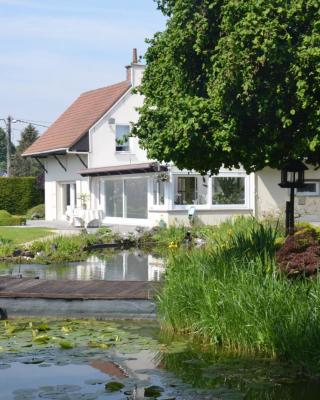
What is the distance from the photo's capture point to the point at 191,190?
28000 mm

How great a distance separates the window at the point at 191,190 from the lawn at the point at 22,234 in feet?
17.2

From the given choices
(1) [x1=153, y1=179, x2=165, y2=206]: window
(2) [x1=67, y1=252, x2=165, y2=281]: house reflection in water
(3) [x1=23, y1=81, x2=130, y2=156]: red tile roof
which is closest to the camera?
(2) [x1=67, y1=252, x2=165, y2=281]: house reflection in water

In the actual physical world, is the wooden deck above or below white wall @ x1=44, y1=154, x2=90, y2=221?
below

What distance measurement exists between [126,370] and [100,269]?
9.40m

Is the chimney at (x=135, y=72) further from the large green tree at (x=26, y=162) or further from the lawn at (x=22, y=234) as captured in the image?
the large green tree at (x=26, y=162)

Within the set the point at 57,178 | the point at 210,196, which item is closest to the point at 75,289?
the point at 210,196

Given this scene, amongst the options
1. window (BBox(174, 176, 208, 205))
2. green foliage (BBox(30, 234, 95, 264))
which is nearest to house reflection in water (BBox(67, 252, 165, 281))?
green foliage (BBox(30, 234, 95, 264))

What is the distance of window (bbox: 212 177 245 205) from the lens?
2820cm

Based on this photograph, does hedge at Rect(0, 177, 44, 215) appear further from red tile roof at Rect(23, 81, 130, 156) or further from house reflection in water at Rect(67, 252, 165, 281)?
house reflection in water at Rect(67, 252, 165, 281)

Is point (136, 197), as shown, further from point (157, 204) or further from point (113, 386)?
point (113, 386)

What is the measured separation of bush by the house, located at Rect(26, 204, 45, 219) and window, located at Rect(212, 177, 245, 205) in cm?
1435

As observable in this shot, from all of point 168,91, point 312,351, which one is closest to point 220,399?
point 312,351

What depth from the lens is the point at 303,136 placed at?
386 inches

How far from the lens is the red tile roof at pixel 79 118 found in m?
33.6
